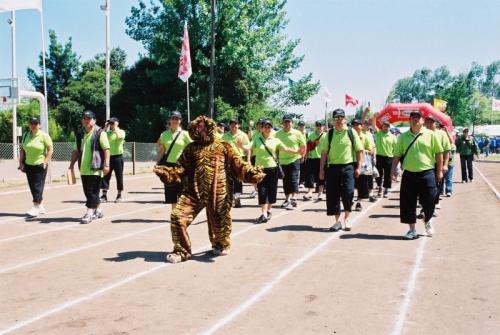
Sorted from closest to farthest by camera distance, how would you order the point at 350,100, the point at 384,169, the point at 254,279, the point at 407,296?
the point at 407,296
the point at 254,279
the point at 384,169
the point at 350,100

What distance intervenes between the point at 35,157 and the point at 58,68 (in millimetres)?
43922

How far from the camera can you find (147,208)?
480 inches

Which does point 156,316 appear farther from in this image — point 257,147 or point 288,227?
point 257,147

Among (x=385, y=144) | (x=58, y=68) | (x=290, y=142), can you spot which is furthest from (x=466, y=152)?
(x=58, y=68)

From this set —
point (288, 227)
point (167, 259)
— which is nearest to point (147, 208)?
point (288, 227)

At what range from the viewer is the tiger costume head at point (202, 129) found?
7.00 m

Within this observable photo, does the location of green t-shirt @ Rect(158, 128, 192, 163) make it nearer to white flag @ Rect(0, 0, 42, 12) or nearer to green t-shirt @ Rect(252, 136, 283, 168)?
green t-shirt @ Rect(252, 136, 283, 168)

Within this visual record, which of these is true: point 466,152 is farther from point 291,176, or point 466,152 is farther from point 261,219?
point 261,219

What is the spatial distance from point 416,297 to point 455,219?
5869mm

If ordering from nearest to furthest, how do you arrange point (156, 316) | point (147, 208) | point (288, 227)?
point (156, 316) → point (288, 227) → point (147, 208)

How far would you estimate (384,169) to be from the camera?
14.9 m

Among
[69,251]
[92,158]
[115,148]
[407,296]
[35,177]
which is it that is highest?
[115,148]

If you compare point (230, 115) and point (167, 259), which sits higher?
point (230, 115)

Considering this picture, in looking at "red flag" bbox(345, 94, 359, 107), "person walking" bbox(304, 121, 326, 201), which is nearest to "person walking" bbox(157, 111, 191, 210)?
"person walking" bbox(304, 121, 326, 201)
